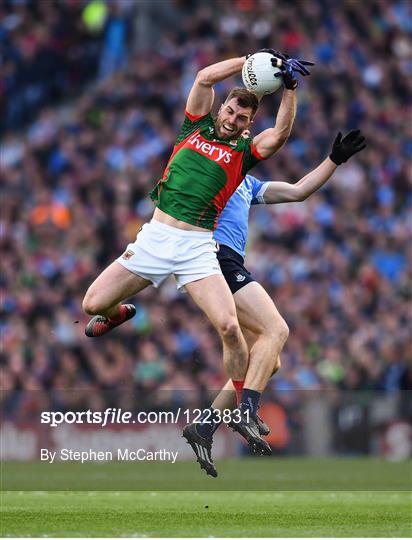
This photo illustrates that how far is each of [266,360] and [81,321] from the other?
10363 mm

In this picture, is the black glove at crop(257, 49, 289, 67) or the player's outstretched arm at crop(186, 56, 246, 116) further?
the black glove at crop(257, 49, 289, 67)

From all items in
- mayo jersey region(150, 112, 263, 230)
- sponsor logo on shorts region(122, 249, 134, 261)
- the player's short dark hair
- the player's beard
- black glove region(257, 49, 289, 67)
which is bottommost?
sponsor logo on shorts region(122, 249, 134, 261)

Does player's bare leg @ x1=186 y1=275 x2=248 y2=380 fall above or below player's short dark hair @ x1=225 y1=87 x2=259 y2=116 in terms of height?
below

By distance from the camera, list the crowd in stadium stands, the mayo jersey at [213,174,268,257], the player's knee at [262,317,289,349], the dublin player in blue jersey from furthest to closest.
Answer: the crowd in stadium stands, the mayo jersey at [213,174,268,257], the player's knee at [262,317,289,349], the dublin player in blue jersey

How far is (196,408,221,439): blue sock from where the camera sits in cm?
1357

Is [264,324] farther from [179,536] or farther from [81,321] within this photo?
[81,321]

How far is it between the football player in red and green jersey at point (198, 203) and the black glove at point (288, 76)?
5 cm

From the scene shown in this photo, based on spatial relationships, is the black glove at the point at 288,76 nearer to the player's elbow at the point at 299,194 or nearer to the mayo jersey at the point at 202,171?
the mayo jersey at the point at 202,171

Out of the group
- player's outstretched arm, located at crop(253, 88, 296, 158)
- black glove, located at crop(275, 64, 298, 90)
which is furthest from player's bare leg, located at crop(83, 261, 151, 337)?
black glove, located at crop(275, 64, 298, 90)

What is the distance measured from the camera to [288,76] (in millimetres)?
12922

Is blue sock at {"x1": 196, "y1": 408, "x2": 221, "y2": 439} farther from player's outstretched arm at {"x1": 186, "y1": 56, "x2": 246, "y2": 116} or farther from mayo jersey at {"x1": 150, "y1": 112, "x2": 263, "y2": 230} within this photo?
player's outstretched arm at {"x1": 186, "y1": 56, "x2": 246, "y2": 116}

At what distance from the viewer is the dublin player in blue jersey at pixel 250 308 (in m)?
13.5

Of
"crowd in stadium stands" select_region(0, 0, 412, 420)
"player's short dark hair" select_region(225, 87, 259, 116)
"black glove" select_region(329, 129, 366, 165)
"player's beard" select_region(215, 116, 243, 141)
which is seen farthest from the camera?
"crowd in stadium stands" select_region(0, 0, 412, 420)

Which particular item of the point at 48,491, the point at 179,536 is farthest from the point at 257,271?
the point at 179,536
